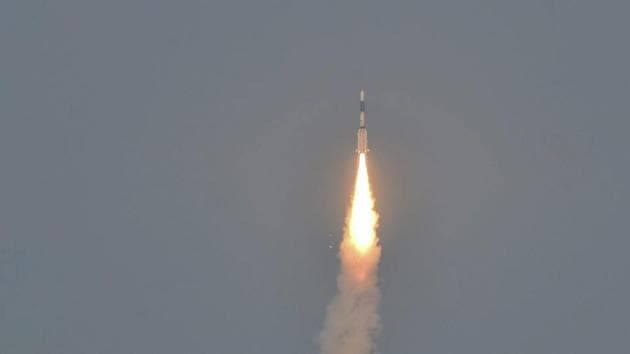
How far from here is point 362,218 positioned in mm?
138625

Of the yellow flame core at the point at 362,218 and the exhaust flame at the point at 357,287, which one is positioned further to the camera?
the yellow flame core at the point at 362,218

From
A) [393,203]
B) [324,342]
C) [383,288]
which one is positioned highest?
[393,203]

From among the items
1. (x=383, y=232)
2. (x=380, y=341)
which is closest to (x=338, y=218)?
(x=383, y=232)

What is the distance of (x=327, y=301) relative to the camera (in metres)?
148

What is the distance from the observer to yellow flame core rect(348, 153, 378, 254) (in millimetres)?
138000

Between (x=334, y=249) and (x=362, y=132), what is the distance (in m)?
13.7

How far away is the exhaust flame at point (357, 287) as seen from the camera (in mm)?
135875

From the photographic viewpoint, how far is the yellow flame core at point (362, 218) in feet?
453

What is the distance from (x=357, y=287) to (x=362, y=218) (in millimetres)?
3202

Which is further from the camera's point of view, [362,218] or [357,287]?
[362,218]

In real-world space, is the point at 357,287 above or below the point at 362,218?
below

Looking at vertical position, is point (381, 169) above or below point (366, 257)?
above

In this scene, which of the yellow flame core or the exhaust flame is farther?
the yellow flame core

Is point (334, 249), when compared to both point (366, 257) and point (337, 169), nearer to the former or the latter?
point (366, 257)
